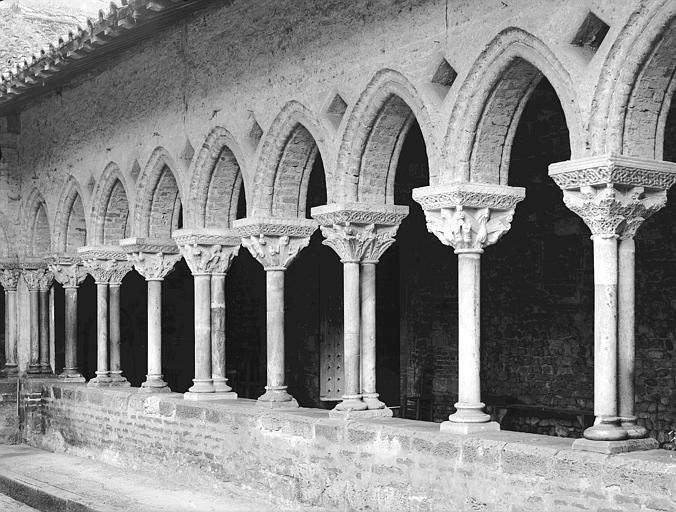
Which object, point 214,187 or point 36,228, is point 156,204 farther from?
point 36,228

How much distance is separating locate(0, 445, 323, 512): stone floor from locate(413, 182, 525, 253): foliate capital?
288cm

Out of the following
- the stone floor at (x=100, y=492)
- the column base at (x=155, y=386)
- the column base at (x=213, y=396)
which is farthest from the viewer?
the column base at (x=155, y=386)

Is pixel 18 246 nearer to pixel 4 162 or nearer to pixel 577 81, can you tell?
pixel 4 162

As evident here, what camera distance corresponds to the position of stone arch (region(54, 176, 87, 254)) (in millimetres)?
15891

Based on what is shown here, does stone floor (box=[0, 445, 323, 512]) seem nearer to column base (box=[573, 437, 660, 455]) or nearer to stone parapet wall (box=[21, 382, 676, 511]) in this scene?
stone parapet wall (box=[21, 382, 676, 511])

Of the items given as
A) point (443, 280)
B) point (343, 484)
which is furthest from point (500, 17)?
point (443, 280)

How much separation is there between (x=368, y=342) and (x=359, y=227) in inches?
39.8

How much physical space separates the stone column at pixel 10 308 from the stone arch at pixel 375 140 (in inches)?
337

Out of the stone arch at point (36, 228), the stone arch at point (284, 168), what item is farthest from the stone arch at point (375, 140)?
the stone arch at point (36, 228)

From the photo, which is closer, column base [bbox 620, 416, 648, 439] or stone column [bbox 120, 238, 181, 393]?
column base [bbox 620, 416, 648, 439]

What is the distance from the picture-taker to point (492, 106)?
8.66 metres

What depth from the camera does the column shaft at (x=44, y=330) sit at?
16812 millimetres

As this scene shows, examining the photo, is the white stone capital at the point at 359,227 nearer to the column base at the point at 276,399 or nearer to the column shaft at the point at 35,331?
the column base at the point at 276,399

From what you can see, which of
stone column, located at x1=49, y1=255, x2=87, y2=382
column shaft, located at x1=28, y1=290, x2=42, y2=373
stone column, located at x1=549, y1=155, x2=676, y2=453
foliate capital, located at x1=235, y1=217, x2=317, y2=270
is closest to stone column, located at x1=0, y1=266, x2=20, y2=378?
column shaft, located at x1=28, y1=290, x2=42, y2=373
